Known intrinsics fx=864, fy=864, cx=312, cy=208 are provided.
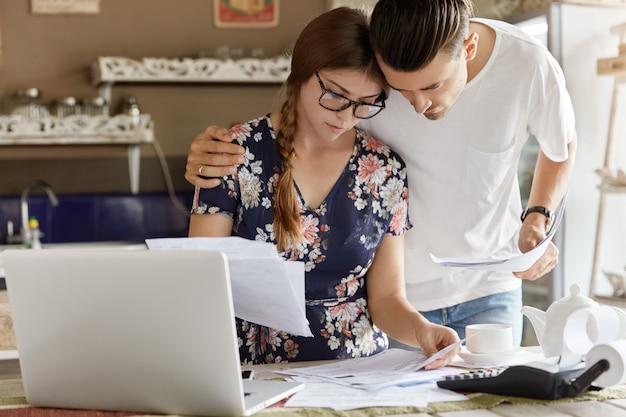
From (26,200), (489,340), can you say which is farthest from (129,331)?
(26,200)

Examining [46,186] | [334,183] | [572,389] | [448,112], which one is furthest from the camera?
[46,186]

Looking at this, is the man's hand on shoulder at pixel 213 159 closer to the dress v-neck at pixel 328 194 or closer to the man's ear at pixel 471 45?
the dress v-neck at pixel 328 194

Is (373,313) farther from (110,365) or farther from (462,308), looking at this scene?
(110,365)

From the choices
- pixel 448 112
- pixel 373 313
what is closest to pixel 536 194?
pixel 448 112

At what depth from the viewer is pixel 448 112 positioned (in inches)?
75.1

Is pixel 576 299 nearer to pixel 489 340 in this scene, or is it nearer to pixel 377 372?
pixel 489 340

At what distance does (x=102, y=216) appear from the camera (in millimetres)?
4094

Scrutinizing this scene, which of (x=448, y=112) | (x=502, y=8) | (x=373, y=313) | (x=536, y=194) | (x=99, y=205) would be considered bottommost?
(x=99, y=205)

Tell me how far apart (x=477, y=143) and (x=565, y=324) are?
614 mm

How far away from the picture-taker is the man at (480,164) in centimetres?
188

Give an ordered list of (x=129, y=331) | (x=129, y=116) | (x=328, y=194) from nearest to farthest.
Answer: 1. (x=129, y=331)
2. (x=328, y=194)
3. (x=129, y=116)

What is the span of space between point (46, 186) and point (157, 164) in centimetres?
53

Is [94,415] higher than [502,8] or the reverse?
the reverse

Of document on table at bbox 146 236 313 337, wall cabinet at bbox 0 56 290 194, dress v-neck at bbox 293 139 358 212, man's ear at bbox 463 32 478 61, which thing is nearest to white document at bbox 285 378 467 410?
document on table at bbox 146 236 313 337
